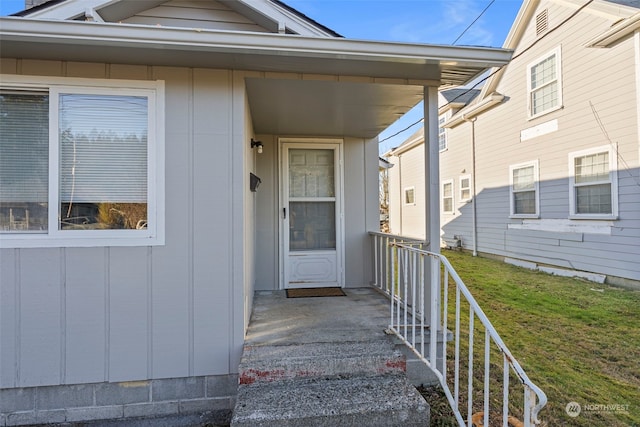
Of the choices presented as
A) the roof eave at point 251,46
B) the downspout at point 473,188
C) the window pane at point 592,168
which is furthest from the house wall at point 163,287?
the downspout at point 473,188

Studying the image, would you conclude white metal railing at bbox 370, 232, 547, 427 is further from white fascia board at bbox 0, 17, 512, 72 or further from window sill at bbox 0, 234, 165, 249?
window sill at bbox 0, 234, 165, 249

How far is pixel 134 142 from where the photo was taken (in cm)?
252

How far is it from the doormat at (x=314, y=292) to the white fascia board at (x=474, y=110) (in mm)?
7134

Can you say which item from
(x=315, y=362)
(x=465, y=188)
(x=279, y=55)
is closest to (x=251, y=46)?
(x=279, y=55)

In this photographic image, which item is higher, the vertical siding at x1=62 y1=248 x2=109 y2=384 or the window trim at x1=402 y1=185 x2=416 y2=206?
the window trim at x1=402 y1=185 x2=416 y2=206

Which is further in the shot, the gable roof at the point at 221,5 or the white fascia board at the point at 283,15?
the white fascia board at the point at 283,15

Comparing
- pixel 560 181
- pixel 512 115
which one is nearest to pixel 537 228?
pixel 560 181

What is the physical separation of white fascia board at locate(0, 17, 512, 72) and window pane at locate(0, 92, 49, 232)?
19.0 inches

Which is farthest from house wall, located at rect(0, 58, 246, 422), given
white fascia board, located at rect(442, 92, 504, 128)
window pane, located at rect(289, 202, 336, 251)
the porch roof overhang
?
white fascia board, located at rect(442, 92, 504, 128)

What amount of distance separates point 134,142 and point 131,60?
0.59 meters

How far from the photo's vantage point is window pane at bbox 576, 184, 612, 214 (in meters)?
5.83

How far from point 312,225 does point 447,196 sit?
804cm

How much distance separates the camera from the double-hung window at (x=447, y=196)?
11.1 meters

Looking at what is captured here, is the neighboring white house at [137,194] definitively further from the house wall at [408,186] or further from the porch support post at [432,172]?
the house wall at [408,186]
